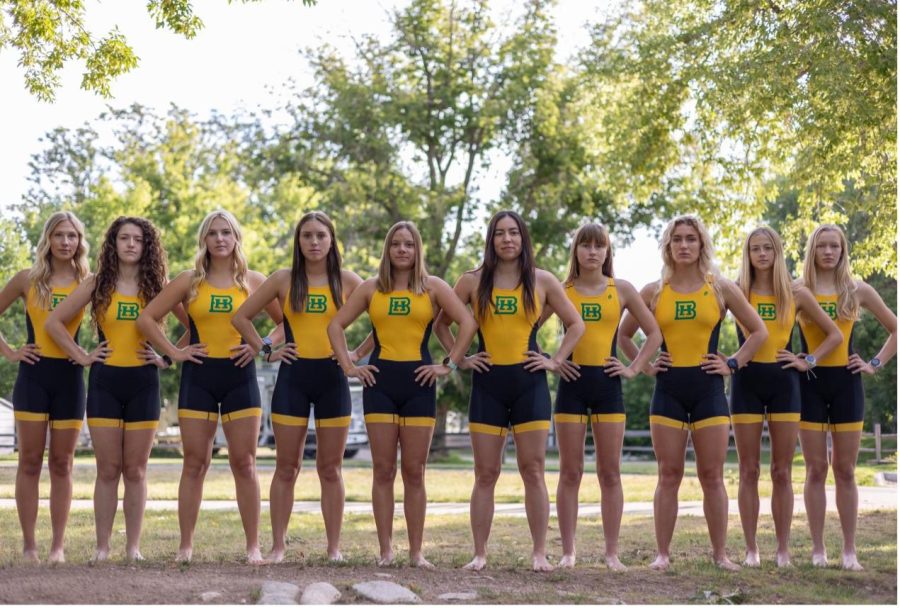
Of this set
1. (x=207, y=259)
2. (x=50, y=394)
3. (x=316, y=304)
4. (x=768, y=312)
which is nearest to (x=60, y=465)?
(x=50, y=394)

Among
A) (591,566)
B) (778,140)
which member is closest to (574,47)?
(778,140)

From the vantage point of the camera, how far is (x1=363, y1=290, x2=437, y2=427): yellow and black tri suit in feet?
24.6

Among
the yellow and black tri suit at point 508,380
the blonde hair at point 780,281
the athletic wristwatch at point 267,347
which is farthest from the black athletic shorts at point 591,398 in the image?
the athletic wristwatch at point 267,347

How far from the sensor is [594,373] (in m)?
7.63

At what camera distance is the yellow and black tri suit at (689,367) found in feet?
25.3

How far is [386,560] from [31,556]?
8.21 ft

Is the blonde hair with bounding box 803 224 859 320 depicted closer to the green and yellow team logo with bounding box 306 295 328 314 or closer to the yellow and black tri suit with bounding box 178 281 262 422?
the green and yellow team logo with bounding box 306 295 328 314

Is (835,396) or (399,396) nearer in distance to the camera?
(399,396)

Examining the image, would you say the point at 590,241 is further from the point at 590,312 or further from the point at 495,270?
the point at 495,270

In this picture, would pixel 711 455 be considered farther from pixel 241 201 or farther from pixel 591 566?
pixel 241 201

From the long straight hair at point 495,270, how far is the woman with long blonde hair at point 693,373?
37.5 inches

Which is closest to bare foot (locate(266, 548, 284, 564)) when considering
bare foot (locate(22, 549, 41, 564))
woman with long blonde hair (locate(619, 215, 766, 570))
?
bare foot (locate(22, 549, 41, 564))

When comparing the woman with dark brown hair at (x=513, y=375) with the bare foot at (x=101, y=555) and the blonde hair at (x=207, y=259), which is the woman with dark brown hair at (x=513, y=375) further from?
the bare foot at (x=101, y=555)

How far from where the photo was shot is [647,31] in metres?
17.8
